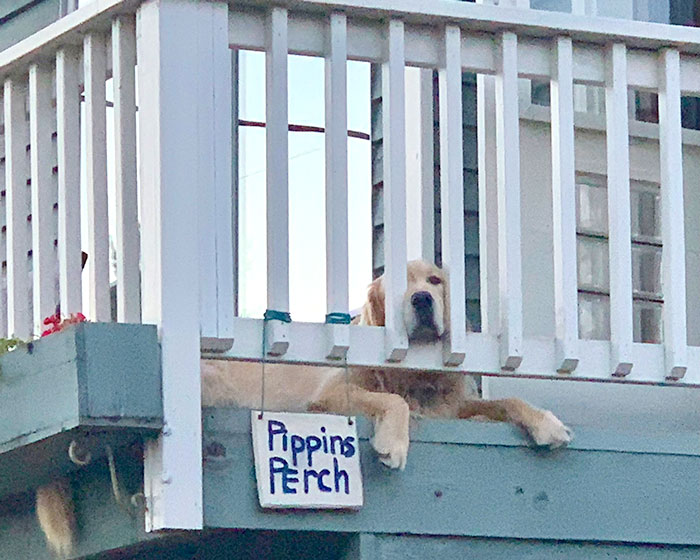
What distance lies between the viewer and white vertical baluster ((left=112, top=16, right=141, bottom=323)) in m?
4.46

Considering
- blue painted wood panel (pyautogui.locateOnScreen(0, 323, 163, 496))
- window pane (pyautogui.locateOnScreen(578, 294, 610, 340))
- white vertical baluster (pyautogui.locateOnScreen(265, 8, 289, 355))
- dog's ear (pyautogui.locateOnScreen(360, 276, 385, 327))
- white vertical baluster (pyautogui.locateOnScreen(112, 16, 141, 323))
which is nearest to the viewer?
blue painted wood panel (pyautogui.locateOnScreen(0, 323, 163, 496))

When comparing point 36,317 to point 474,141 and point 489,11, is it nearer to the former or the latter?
point 489,11

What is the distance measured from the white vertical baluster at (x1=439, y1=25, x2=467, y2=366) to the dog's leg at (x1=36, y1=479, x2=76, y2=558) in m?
1.16

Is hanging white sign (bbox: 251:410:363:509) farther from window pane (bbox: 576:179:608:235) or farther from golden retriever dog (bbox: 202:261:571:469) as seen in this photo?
window pane (bbox: 576:179:608:235)

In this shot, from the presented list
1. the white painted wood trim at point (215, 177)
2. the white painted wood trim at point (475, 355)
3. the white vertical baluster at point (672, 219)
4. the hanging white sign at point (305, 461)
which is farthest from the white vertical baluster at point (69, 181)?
the white vertical baluster at point (672, 219)

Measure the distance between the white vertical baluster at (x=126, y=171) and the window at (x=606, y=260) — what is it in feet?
7.37

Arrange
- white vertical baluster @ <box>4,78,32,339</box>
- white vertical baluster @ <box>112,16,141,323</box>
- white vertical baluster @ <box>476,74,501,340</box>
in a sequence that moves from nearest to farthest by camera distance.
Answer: white vertical baluster @ <box>112,16,141,323</box> < white vertical baluster @ <box>4,78,32,339</box> < white vertical baluster @ <box>476,74,501,340</box>

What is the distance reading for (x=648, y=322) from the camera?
6469mm

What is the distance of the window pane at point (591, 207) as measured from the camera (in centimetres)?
633

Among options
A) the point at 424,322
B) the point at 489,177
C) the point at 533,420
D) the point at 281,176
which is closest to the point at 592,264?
the point at 489,177

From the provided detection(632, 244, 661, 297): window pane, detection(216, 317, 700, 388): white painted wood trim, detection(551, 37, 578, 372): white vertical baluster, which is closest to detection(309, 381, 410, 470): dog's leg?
detection(216, 317, 700, 388): white painted wood trim

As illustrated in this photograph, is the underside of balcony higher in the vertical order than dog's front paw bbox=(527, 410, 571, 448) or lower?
lower

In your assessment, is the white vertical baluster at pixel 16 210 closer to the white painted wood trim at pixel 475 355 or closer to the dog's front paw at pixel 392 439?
the white painted wood trim at pixel 475 355

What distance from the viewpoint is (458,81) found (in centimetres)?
462
